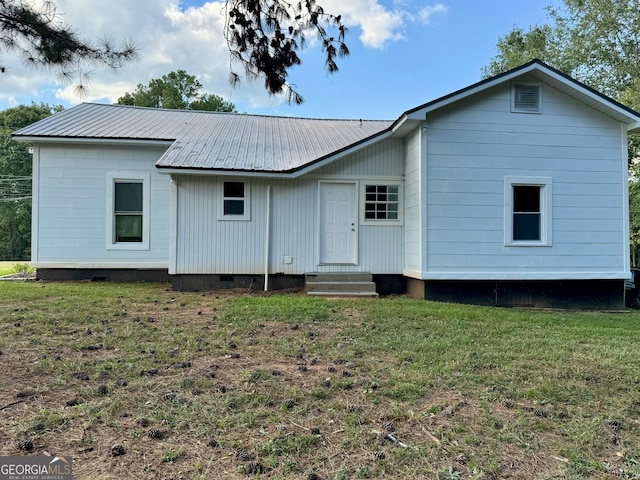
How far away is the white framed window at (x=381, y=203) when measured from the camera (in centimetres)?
905

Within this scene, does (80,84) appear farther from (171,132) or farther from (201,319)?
(171,132)

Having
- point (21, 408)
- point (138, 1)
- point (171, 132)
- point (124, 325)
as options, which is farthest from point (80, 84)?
point (171, 132)

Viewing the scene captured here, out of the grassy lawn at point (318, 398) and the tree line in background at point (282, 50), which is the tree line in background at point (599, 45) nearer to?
the tree line in background at point (282, 50)

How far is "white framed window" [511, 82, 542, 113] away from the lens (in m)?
7.95

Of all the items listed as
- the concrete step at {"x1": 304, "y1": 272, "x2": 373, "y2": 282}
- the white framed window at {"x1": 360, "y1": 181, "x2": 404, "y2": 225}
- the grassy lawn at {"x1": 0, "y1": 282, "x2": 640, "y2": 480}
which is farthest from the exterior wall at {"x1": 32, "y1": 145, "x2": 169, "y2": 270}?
the white framed window at {"x1": 360, "y1": 181, "x2": 404, "y2": 225}

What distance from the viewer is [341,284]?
846cm

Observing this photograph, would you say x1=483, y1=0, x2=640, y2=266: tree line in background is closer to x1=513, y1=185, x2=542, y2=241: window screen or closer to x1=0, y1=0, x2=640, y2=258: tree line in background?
x1=0, y1=0, x2=640, y2=258: tree line in background

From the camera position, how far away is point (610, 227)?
317 inches

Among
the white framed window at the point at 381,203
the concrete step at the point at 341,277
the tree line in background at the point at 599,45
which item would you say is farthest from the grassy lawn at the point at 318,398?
the tree line in background at the point at 599,45

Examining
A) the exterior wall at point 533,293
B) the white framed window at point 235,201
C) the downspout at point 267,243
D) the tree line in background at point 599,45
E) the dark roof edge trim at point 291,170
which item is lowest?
the exterior wall at point 533,293

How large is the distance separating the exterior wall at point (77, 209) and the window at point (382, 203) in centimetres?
531

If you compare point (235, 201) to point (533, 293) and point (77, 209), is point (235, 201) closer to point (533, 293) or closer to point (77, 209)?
point (77, 209)

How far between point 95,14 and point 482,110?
676 cm

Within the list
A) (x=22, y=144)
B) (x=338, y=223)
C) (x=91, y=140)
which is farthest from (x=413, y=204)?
(x=22, y=144)
